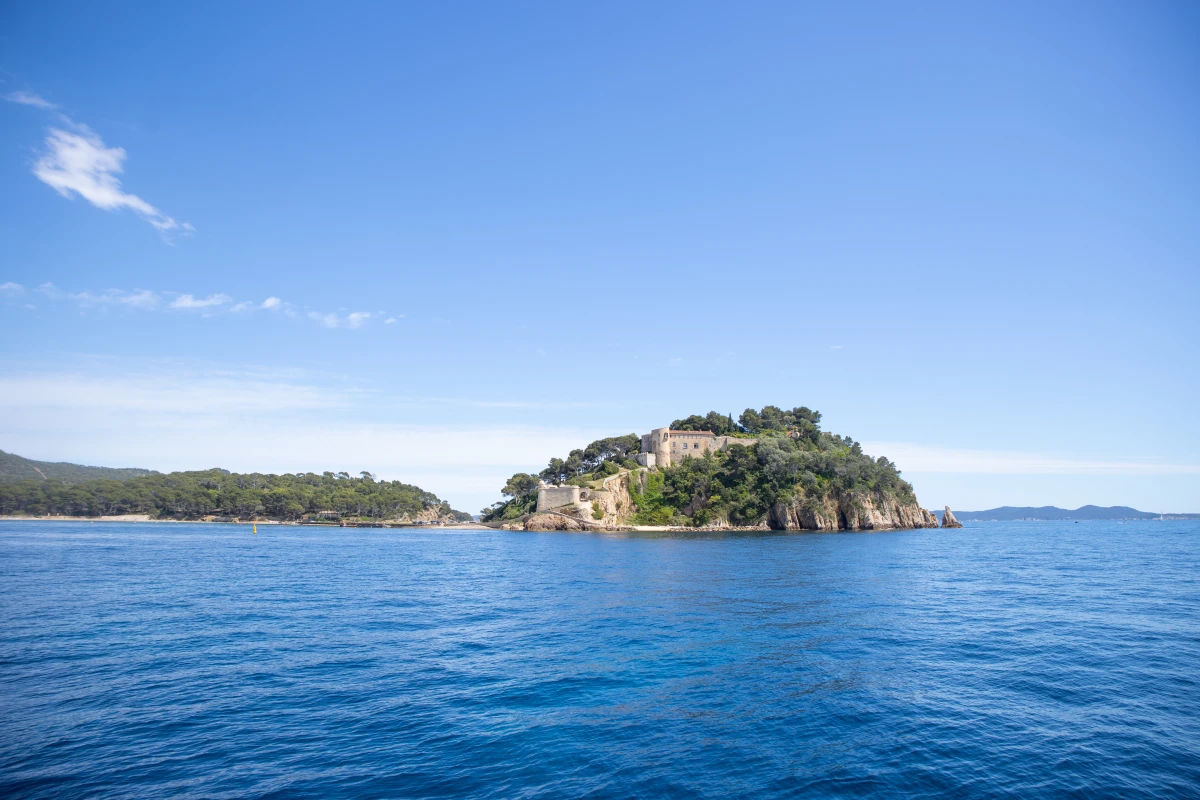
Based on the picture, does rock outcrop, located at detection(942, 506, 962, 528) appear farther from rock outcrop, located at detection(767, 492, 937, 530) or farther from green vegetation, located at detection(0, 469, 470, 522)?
green vegetation, located at detection(0, 469, 470, 522)

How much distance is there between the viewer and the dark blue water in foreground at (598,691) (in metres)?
12.0

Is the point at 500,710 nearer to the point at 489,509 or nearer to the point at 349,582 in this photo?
the point at 349,582

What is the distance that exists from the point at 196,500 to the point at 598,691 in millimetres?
174953

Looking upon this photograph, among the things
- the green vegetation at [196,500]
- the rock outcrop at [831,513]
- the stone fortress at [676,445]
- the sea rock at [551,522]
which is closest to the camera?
the rock outcrop at [831,513]

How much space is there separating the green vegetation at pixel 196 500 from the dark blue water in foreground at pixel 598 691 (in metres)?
134

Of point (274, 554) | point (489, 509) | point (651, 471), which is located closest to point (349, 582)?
point (274, 554)

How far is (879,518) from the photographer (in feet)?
361

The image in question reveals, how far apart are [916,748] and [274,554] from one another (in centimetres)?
6496

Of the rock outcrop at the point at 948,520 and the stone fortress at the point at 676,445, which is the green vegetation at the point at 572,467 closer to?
the stone fortress at the point at 676,445

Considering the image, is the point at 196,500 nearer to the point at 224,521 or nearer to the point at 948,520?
the point at 224,521

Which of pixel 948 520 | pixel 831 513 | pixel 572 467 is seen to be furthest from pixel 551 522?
pixel 948 520

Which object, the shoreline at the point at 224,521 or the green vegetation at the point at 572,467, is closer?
the green vegetation at the point at 572,467

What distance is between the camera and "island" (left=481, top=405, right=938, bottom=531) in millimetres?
103125

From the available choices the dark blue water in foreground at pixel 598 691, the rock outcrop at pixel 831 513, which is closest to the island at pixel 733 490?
the rock outcrop at pixel 831 513
